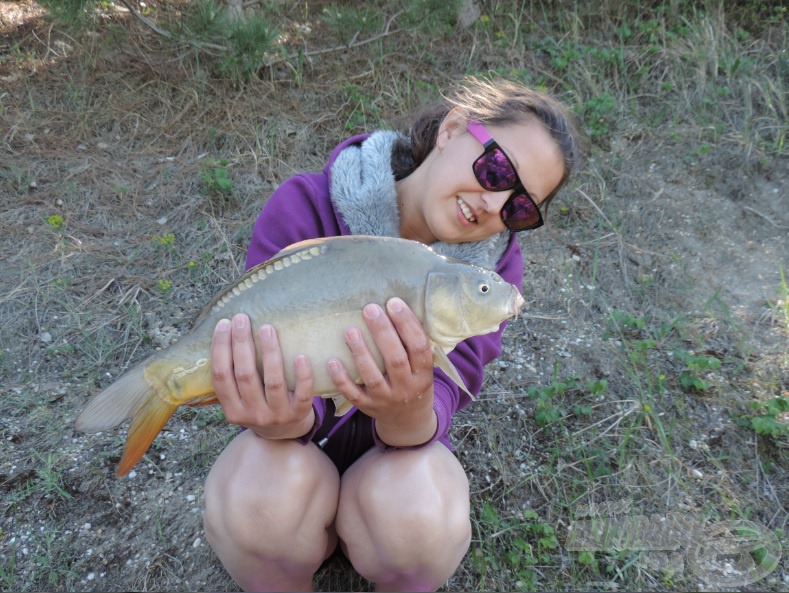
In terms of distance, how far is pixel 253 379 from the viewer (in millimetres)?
1439

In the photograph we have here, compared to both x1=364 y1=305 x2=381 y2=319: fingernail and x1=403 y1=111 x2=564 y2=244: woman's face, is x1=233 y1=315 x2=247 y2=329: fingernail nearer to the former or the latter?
x1=364 y1=305 x2=381 y2=319: fingernail

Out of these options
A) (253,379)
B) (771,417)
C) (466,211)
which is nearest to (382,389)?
(253,379)

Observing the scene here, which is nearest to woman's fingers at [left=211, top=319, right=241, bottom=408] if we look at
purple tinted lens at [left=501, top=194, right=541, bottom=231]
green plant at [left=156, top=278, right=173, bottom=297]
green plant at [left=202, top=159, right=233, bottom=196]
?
purple tinted lens at [left=501, top=194, right=541, bottom=231]

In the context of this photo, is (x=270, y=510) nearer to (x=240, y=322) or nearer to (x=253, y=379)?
(x=253, y=379)

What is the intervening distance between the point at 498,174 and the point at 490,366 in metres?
1.19

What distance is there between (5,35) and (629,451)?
4.33m

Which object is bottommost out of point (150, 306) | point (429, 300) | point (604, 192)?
point (604, 192)

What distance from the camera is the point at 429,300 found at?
141 centimetres

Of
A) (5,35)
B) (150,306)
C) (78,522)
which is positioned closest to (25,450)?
(78,522)

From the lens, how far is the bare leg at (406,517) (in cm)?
162

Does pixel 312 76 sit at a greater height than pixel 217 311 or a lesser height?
lesser

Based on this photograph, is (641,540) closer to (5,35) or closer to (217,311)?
(217,311)

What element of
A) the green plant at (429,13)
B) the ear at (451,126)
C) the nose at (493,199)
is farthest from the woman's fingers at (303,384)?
the green plant at (429,13)

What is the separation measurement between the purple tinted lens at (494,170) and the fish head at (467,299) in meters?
0.50
